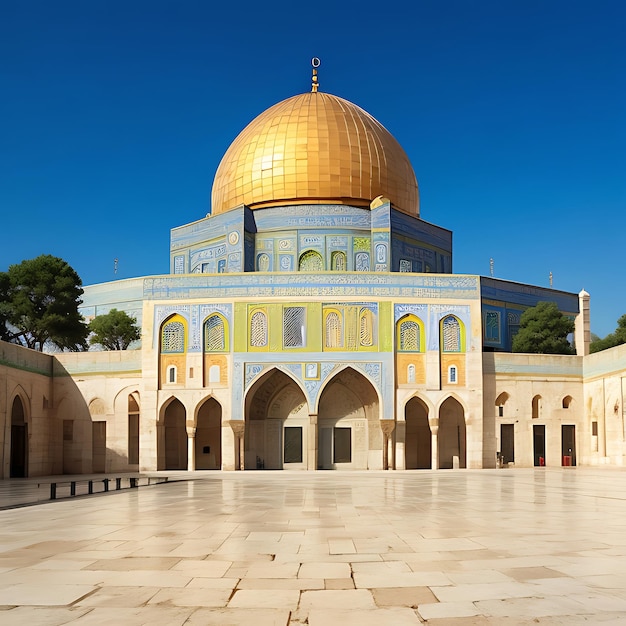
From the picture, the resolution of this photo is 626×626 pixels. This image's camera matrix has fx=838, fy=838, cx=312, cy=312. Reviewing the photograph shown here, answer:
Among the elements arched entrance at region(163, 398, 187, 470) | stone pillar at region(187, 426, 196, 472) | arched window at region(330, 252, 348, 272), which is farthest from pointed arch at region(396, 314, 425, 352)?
arched entrance at region(163, 398, 187, 470)

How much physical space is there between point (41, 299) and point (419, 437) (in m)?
12.1

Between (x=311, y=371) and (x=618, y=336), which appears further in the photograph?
(x=618, y=336)

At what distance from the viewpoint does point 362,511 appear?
29.3ft

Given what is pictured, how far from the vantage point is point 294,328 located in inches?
871

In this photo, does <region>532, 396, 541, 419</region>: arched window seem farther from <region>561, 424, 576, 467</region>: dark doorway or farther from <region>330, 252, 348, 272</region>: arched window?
<region>330, 252, 348, 272</region>: arched window

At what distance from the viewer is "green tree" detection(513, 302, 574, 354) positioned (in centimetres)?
2634

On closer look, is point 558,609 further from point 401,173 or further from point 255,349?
A: point 401,173

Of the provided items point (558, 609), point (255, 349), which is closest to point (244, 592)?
A: point (558, 609)

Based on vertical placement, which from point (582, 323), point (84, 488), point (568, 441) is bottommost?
point (84, 488)

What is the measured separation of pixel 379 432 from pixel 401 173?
8.93 metres

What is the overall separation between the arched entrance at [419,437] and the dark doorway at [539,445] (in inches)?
115

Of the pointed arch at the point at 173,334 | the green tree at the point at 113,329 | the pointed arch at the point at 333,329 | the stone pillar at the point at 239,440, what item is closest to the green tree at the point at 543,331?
the pointed arch at the point at 333,329

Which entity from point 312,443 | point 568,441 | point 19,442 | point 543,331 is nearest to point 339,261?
point 312,443

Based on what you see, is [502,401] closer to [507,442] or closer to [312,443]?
[507,442]
